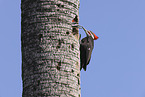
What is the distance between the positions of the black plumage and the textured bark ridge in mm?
720

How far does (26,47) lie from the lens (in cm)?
615

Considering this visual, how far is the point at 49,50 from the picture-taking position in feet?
19.7

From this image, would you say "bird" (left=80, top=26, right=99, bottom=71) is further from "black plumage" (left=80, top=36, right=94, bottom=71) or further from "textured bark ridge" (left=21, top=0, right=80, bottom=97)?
"textured bark ridge" (left=21, top=0, right=80, bottom=97)

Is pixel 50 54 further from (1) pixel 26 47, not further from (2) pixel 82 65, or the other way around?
(2) pixel 82 65

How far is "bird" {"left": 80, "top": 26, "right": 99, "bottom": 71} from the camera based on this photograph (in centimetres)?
711

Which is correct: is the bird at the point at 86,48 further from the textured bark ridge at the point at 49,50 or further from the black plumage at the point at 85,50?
the textured bark ridge at the point at 49,50

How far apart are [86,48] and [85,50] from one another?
4cm

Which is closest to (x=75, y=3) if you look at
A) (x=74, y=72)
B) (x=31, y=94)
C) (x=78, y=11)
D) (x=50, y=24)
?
(x=78, y=11)

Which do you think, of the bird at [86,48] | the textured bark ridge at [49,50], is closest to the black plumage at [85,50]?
the bird at [86,48]

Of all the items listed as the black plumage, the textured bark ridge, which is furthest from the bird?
the textured bark ridge

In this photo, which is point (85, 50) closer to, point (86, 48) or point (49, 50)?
point (86, 48)

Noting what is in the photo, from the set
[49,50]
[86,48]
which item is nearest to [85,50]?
[86,48]

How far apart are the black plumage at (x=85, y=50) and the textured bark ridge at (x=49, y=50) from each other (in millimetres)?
720

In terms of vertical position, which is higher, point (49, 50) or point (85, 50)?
point (85, 50)
